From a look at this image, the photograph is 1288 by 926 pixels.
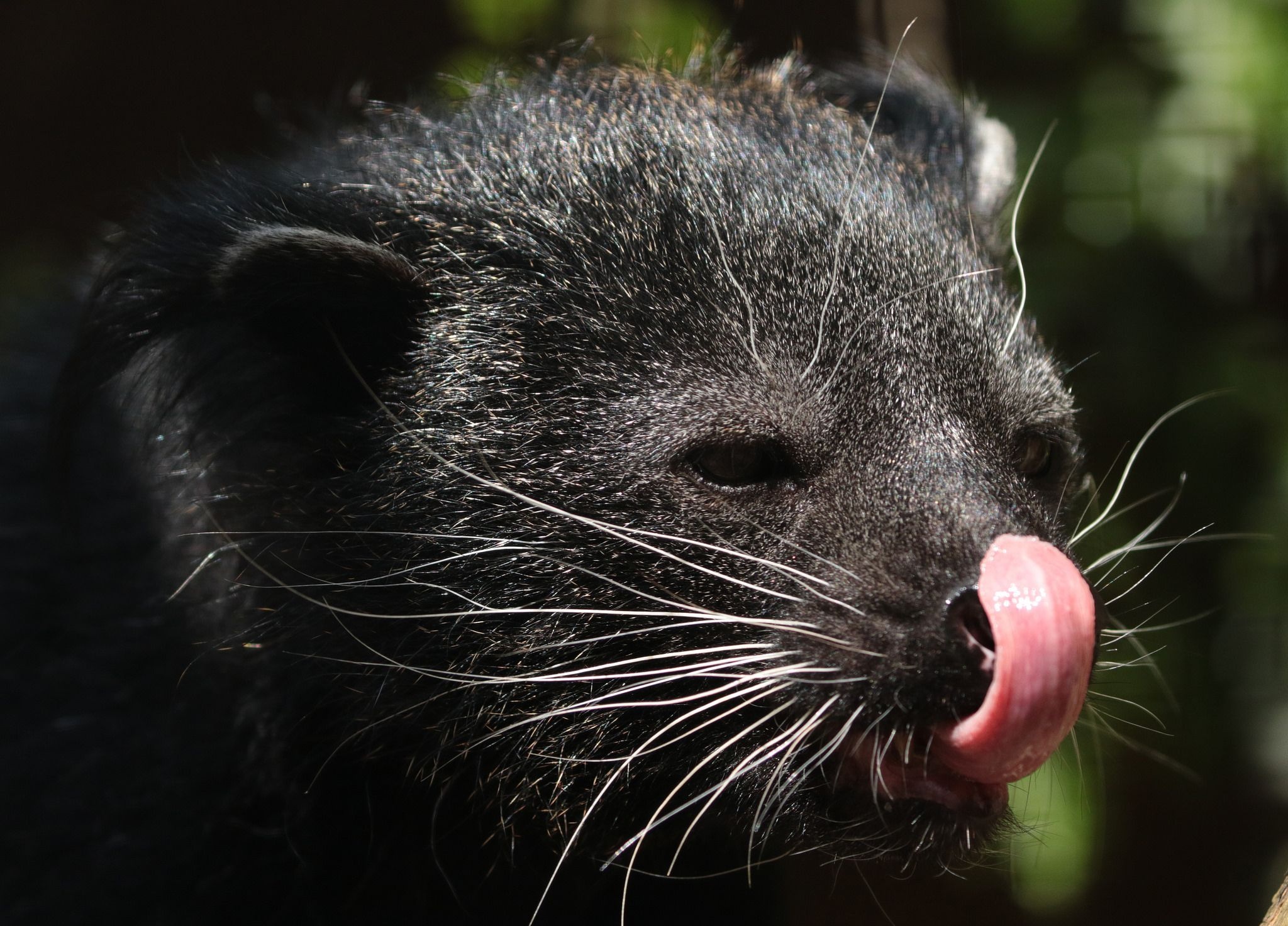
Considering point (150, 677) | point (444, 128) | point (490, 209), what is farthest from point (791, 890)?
point (444, 128)

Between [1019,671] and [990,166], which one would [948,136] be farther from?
[1019,671]

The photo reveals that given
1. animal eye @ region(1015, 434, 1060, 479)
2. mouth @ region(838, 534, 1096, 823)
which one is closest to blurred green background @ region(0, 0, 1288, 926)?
animal eye @ region(1015, 434, 1060, 479)

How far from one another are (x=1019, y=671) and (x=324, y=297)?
2.51 ft

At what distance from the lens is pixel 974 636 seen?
992 mm

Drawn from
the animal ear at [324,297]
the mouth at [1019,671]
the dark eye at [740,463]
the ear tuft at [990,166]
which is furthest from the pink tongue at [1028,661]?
the ear tuft at [990,166]

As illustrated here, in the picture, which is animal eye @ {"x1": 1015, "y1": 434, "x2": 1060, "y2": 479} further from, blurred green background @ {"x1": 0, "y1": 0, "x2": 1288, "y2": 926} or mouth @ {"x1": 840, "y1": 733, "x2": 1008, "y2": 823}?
blurred green background @ {"x1": 0, "y1": 0, "x2": 1288, "y2": 926}

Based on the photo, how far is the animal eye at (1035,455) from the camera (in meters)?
1.26

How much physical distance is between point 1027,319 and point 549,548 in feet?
2.25

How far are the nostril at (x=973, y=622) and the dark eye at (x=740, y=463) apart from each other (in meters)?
0.21

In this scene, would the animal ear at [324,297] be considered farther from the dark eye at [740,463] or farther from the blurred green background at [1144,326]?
the blurred green background at [1144,326]

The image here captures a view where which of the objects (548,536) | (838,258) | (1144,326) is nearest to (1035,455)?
(838,258)

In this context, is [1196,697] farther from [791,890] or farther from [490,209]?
[490,209]

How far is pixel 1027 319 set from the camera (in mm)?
1433

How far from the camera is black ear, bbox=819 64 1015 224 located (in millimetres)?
1604
